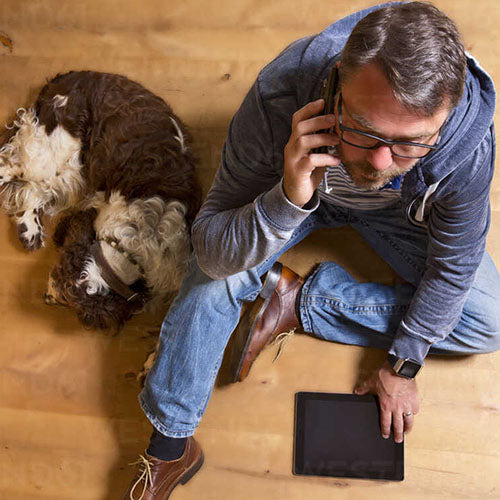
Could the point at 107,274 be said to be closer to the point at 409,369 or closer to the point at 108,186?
the point at 108,186

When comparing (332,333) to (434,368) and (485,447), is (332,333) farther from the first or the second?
(485,447)

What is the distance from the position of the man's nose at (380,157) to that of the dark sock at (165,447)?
3.73 ft

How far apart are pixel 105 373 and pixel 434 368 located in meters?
1.17

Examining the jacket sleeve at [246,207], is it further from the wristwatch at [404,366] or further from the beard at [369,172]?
the wristwatch at [404,366]

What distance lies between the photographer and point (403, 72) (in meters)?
0.92

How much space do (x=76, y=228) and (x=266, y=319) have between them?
69 cm

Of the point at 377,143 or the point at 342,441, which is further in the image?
the point at 342,441

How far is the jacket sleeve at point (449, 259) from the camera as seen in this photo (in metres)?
1.28

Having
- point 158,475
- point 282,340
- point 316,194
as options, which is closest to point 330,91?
point 316,194

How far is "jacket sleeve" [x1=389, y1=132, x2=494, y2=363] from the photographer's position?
1275 millimetres

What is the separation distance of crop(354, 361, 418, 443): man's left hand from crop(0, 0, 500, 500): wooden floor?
0.10 meters

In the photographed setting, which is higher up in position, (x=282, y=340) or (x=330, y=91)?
(x=330, y=91)

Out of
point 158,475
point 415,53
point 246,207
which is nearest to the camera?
point 415,53

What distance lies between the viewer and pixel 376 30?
93 centimetres
